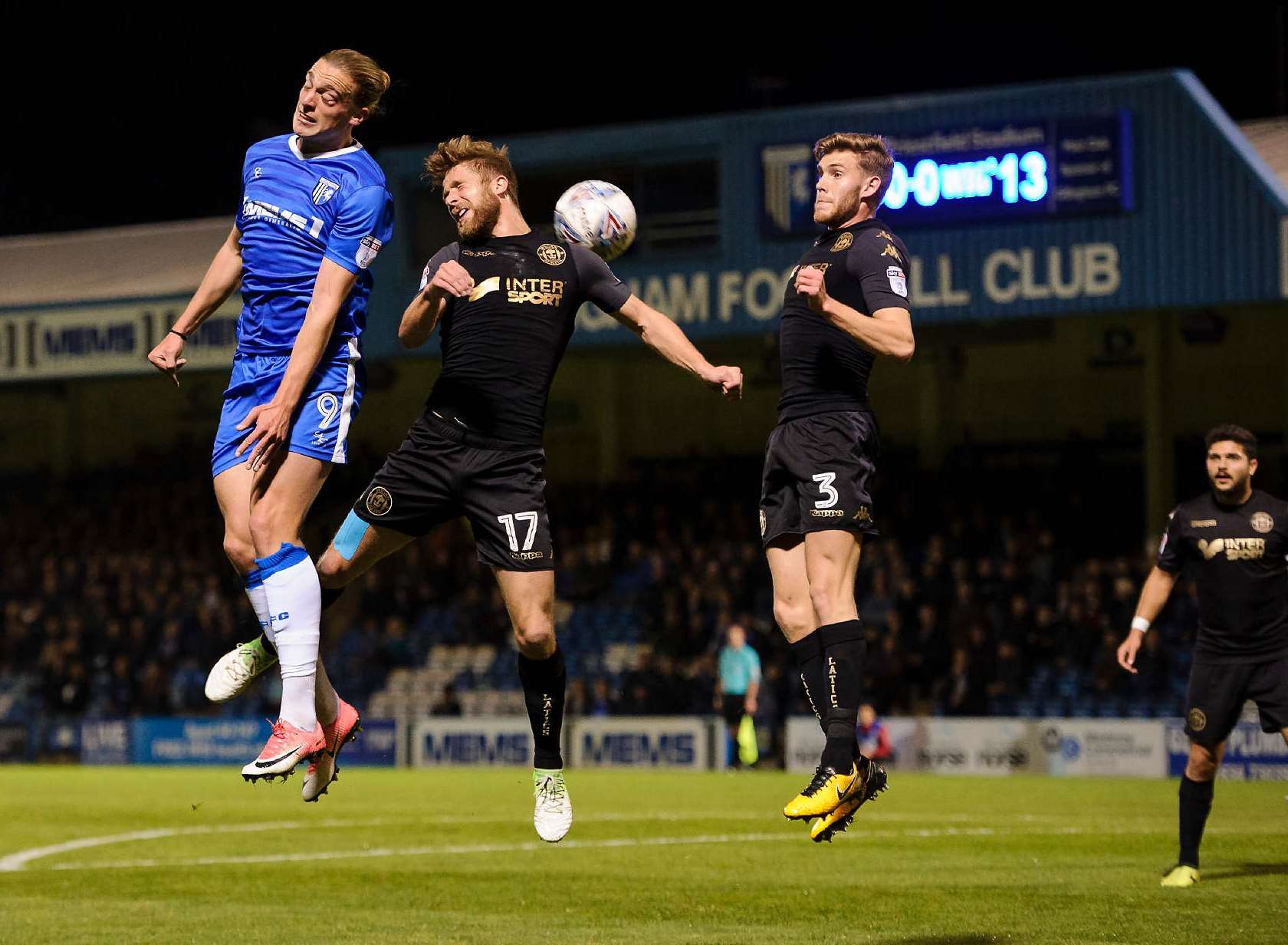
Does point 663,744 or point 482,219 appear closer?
point 482,219

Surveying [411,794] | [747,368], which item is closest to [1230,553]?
[411,794]

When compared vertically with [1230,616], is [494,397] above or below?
above

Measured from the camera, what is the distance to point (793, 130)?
30438 mm

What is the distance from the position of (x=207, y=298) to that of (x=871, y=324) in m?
2.91

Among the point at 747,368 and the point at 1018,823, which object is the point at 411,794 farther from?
the point at 747,368

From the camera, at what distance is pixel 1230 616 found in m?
13.1

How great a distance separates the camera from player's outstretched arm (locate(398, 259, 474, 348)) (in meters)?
8.51

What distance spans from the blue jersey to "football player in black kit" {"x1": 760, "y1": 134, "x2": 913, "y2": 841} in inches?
73.9

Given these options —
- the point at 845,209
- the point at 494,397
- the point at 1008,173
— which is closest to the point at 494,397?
the point at 494,397

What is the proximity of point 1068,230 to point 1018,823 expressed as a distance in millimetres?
12785

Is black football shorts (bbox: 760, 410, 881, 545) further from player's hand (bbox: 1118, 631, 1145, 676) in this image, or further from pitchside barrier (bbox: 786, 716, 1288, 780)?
pitchside barrier (bbox: 786, 716, 1288, 780)

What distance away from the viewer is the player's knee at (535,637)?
8914mm

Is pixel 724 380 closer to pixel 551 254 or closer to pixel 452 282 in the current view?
pixel 551 254

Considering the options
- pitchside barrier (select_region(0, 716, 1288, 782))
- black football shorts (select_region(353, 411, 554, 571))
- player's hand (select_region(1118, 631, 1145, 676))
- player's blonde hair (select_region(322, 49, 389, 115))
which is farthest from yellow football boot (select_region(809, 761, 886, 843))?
pitchside barrier (select_region(0, 716, 1288, 782))
